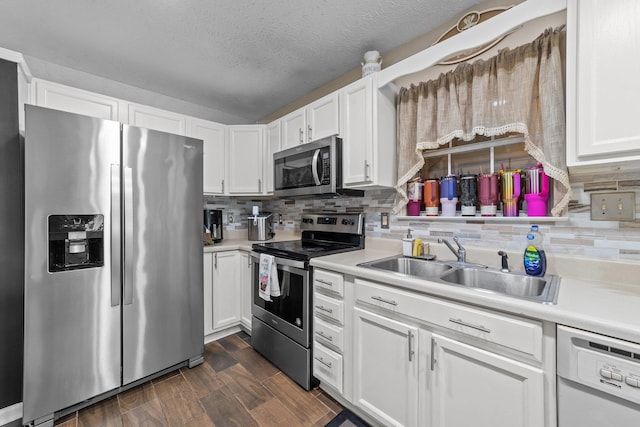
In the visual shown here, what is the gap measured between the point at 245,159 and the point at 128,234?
1.50 m

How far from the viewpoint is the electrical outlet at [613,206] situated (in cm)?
118

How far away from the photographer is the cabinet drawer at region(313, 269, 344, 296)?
1616mm

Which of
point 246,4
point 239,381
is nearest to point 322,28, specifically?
point 246,4

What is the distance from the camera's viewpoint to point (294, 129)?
250 centimetres

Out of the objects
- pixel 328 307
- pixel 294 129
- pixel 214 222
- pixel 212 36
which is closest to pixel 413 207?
pixel 328 307

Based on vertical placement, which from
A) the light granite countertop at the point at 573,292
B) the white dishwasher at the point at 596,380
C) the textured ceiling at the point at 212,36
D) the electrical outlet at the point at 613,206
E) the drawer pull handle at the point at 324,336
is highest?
the textured ceiling at the point at 212,36

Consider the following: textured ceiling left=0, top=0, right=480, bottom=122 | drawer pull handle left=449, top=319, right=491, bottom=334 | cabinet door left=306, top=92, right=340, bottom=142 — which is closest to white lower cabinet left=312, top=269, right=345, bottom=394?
drawer pull handle left=449, top=319, right=491, bottom=334

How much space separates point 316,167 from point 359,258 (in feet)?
2.63

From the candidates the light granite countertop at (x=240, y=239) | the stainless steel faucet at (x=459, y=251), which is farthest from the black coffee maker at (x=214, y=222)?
the stainless steel faucet at (x=459, y=251)

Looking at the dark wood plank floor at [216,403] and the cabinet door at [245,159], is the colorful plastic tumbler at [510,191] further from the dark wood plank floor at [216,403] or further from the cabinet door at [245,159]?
the cabinet door at [245,159]

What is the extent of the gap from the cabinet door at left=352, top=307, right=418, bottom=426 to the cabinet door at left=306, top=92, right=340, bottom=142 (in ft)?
4.60

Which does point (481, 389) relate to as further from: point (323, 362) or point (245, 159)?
point (245, 159)

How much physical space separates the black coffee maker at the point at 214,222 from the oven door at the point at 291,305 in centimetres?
106

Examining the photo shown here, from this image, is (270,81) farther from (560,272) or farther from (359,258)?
(560,272)
